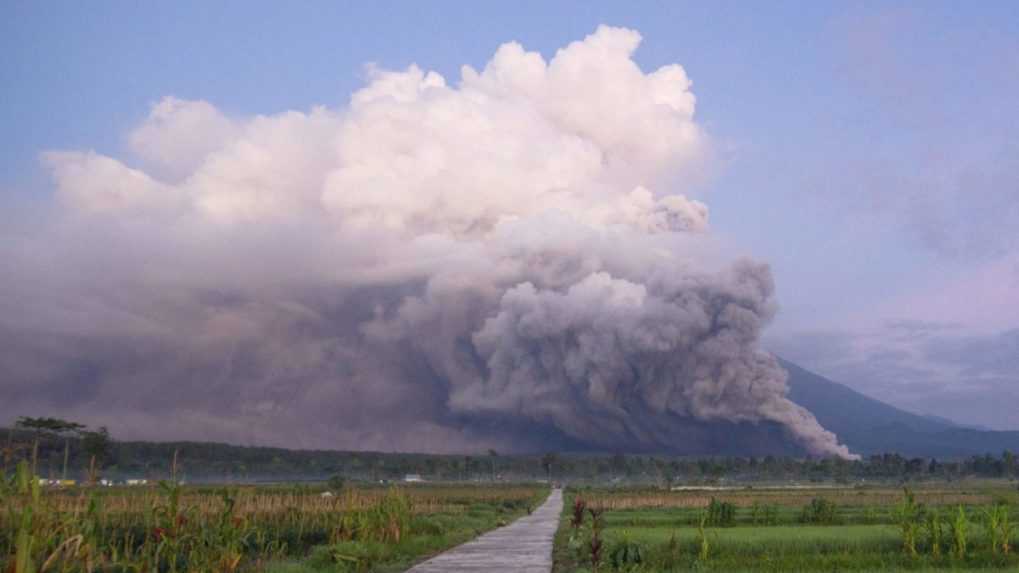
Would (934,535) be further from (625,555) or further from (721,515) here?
(721,515)

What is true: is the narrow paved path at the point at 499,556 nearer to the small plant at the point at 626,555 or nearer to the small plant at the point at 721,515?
the small plant at the point at 626,555

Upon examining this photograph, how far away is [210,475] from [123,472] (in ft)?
67.4

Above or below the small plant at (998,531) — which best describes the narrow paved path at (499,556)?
below

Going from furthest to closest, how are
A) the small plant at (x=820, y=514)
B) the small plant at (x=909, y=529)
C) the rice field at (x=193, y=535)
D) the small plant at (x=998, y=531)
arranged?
the small plant at (x=820, y=514) < the small plant at (x=909, y=529) < the small plant at (x=998, y=531) < the rice field at (x=193, y=535)

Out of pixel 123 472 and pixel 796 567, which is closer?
pixel 796 567

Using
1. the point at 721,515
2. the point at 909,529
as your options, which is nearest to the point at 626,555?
the point at 909,529

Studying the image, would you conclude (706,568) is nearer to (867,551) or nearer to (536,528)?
(867,551)

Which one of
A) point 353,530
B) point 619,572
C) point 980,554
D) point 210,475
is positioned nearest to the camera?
point 619,572

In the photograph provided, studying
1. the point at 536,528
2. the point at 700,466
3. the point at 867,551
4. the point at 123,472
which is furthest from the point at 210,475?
the point at 867,551

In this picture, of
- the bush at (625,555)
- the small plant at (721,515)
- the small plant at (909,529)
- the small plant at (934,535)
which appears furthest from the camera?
the small plant at (721,515)

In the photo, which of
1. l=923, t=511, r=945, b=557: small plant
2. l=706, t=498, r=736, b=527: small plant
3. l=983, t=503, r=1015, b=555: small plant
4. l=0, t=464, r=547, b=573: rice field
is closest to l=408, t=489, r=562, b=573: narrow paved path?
l=0, t=464, r=547, b=573: rice field

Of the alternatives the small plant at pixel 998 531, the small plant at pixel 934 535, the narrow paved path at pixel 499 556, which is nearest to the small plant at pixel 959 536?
the small plant at pixel 934 535

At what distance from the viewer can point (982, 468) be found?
185 meters

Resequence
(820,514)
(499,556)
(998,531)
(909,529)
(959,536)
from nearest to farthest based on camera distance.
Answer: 1. (499,556)
2. (959,536)
3. (909,529)
4. (998,531)
5. (820,514)
